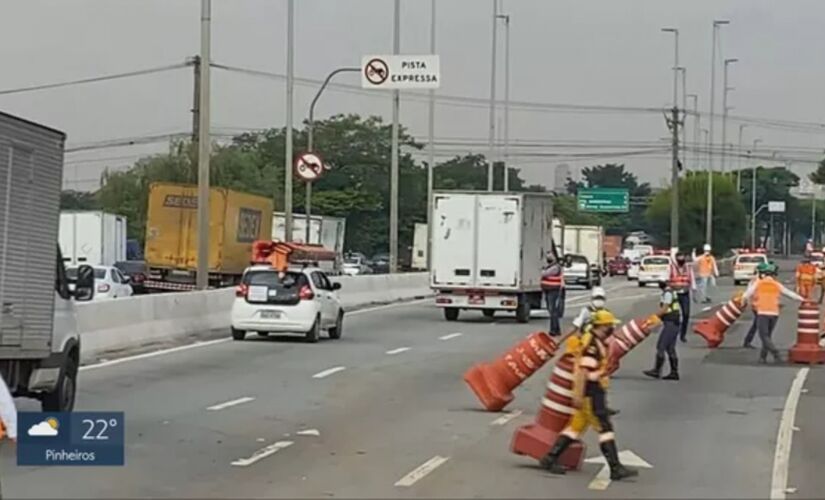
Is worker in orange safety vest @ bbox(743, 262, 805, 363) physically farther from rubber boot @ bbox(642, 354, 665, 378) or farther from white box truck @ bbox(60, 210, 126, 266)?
white box truck @ bbox(60, 210, 126, 266)

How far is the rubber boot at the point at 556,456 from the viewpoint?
13.4 metres

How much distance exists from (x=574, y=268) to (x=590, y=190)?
44537 millimetres

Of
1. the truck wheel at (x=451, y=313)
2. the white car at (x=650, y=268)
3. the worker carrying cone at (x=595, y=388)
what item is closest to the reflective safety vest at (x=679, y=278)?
the truck wheel at (x=451, y=313)

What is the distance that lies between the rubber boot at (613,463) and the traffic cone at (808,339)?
14068 millimetres

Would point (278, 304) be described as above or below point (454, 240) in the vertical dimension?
below

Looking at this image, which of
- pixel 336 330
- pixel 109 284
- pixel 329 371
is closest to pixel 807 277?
pixel 336 330

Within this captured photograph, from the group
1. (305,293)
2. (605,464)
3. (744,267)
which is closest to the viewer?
(605,464)

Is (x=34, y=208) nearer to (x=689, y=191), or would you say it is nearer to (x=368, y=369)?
(x=368, y=369)

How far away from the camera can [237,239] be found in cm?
5147

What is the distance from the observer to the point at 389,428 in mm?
16703

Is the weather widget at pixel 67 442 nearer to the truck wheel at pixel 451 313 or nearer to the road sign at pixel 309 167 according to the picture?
the truck wheel at pixel 451 313

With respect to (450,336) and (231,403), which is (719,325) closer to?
(450,336)

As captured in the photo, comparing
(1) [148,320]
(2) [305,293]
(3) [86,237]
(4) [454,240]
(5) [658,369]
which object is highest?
(4) [454,240]

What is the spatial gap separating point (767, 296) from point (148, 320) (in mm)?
11267
